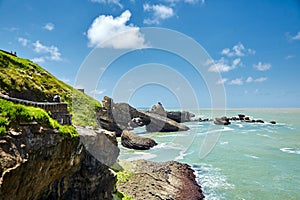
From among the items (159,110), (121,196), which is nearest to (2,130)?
(121,196)

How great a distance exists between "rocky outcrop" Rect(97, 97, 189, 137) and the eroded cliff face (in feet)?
123

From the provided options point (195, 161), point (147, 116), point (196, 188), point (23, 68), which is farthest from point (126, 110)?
point (196, 188)

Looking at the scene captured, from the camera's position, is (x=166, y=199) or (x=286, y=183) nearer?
(x=166, y=199)

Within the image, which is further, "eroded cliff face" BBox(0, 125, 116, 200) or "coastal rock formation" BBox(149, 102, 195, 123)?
"coastal rock formation" BBox(149, 102, 195, 123)

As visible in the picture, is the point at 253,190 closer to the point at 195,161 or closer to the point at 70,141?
the point at 195,161

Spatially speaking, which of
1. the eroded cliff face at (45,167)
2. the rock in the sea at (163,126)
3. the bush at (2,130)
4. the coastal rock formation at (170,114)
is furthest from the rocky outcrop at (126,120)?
the bush at (2,130)

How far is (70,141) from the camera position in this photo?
37.7 feet

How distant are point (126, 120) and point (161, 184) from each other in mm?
48400

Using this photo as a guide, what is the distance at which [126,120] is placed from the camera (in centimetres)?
6950

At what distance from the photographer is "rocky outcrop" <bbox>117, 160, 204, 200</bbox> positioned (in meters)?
19.9

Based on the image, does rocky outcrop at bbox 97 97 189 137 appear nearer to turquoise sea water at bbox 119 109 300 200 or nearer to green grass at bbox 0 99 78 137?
turquoise sea water at bbox 119 109 300 200

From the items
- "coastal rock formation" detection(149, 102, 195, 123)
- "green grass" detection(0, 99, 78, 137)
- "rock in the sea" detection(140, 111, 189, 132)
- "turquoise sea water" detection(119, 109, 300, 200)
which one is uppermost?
"coastal rock formation" detection(149, 102, 195, 123)

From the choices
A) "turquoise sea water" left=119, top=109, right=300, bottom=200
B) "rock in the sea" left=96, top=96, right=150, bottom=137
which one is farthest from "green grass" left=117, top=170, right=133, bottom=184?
"rock in the sea" left=96, top=96, right=150, bottom=137

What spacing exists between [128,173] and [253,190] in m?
12.6
